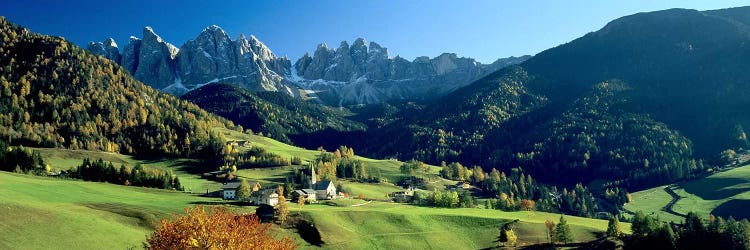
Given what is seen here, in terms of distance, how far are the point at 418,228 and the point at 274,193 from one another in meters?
43.4

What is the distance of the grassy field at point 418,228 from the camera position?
122 metres

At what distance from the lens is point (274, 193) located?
512 feet

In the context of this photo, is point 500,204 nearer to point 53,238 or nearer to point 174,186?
point 174,186

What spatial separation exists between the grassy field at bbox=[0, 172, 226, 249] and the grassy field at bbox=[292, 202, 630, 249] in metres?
32.1

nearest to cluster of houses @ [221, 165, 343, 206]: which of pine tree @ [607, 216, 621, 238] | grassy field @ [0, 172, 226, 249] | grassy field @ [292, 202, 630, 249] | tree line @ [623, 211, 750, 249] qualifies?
grassy field @ [292, 202, 630, 249]

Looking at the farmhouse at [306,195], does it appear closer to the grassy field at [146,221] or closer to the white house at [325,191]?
the white house at [325,191]

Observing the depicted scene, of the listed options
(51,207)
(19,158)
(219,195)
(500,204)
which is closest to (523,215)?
(500,204)

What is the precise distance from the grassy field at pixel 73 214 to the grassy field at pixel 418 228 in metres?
32.1

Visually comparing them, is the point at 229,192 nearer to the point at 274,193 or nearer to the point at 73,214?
the point at 274,193

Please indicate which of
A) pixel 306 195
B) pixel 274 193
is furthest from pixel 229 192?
pixel 306 195

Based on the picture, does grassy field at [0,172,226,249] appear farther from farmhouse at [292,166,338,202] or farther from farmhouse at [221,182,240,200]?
farmhouse at [292,166,338,202]

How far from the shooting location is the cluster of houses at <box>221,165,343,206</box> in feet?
500

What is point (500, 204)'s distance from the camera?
649 feet

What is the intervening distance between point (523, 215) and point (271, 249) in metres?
131
